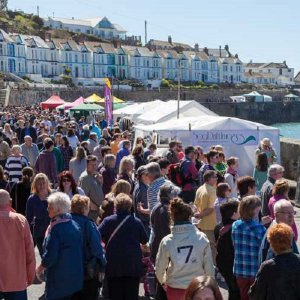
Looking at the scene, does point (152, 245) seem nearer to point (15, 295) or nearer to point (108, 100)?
point (15, 295)

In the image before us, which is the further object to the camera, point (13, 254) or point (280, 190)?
point (280, 190)

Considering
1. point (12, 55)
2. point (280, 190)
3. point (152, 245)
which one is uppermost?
point (12, 55)

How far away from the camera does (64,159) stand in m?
13.3

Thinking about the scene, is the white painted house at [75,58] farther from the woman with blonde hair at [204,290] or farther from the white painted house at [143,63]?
the woman with blonde hair at [204,290]

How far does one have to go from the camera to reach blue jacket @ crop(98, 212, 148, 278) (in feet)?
19.4

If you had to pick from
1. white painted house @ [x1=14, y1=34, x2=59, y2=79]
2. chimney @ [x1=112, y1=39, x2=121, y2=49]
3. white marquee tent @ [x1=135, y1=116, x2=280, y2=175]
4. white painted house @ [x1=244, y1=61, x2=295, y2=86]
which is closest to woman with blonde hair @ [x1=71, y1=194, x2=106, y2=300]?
white marquee tent @ [x1=135, y1=116, x2=280, y2=175]

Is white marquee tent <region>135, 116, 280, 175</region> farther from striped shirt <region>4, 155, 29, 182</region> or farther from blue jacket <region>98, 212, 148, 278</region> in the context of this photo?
blue jacket <region>98, 212, 148, 278</region>

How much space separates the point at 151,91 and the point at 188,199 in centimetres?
8415

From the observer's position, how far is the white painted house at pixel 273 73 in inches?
6086

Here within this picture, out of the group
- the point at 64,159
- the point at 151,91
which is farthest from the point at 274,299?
the point at 151,91

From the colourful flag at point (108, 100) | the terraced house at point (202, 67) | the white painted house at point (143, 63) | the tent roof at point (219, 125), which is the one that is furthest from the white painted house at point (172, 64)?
the tent roof at point (219, 125)

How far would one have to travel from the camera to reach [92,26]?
510 ft

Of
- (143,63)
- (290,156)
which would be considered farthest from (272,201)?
(143,63)

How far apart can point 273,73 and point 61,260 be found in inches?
6311
